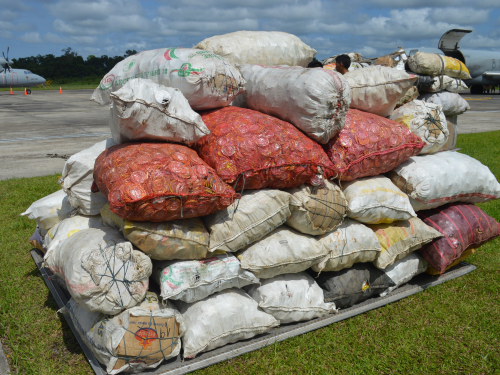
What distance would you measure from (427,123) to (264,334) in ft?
7.64

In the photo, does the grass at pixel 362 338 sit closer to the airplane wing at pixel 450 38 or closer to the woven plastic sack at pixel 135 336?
the woven plastic sack at pixel 135 336

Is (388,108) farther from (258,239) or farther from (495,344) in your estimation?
(495,344)

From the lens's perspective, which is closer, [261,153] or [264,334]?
[261,153]

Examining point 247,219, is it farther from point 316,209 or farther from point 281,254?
point 316,209

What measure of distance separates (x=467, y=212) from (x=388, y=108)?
1203mm

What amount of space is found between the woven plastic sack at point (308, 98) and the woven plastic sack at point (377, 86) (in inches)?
24.8

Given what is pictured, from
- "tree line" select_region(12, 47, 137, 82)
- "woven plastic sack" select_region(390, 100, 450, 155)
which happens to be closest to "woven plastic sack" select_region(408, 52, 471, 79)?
"woven plastic sack" select_region(390, 100, 450, 155)

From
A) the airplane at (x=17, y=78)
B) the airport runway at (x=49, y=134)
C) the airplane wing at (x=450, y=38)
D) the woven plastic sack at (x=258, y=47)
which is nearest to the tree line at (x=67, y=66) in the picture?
the airplane at (x=17, y=78)

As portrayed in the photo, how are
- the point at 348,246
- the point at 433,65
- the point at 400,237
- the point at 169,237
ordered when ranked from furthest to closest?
the point at 433,65
the point at 400,237
the point at 348,246
the point at 169,237

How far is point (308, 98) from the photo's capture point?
280cm

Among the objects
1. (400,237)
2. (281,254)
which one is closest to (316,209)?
(281,254)

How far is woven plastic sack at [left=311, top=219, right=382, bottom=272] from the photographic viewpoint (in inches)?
117

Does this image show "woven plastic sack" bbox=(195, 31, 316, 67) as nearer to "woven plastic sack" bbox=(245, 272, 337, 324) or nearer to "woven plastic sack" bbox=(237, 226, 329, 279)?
"woven plastic sack" bbox=(237, 226, 329, 279)

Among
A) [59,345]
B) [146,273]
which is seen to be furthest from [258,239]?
[59,345]
